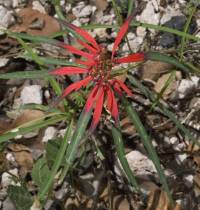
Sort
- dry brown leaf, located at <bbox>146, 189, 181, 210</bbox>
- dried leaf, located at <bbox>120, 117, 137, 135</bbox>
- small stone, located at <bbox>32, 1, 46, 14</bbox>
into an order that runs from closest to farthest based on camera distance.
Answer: dry brown leaf, located at <bbox>146, 189, 181, 210</bbox>
dried leaf, located at <bbox>120, 117, 137, 135</bbox>
small stone, located at <bbox>32, 1, 46, 14</bbox>

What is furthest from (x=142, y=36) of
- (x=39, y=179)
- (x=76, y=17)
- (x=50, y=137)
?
(x=39, y=179)

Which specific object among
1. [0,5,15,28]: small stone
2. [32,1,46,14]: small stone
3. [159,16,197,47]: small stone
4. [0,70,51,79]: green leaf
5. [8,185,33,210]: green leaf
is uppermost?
[32,1,46,14]: small stone

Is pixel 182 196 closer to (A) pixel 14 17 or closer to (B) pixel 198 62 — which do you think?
(B) pixel 198 62

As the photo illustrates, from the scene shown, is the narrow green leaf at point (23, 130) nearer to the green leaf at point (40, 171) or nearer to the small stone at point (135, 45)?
the green leaf at point (40, 171)

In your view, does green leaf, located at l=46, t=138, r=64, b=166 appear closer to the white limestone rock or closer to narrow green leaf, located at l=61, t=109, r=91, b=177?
narrow green leaf, located at l=61, t=109, r=91, b=177

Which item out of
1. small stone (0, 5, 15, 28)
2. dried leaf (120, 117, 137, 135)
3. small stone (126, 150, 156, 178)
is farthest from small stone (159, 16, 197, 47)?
small stone (0, 5, 15, 28)
